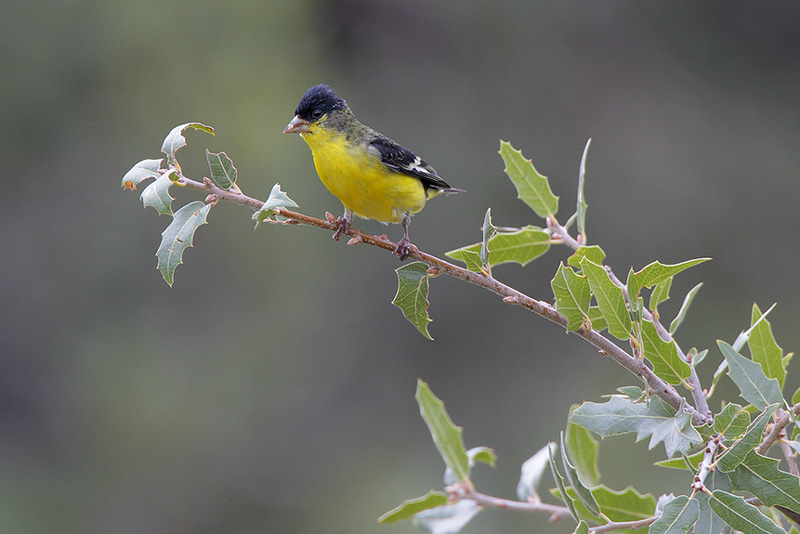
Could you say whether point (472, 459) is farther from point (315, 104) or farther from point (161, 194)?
point (315, 104)

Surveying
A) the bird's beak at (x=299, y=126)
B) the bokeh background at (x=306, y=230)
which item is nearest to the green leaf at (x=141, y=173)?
the bird's beak at (x=299, y=126)

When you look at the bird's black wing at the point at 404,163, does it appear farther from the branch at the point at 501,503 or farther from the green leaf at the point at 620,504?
the green leaf at the point at 620,504

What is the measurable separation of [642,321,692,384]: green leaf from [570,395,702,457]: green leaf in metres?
0.08

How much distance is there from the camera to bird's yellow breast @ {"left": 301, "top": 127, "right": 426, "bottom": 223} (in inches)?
111

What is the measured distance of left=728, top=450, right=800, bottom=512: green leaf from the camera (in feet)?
3.81

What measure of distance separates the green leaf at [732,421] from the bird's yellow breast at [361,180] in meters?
1.79

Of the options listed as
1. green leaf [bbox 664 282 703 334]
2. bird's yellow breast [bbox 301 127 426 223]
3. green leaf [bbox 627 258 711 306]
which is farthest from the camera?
bird's yellow breast [bbox 301 127 426 223]

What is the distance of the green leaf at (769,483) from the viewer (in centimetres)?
116

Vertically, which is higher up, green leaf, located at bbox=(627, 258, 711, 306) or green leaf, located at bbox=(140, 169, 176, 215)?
green leaf, located at bbox=(140, 169, 176, 215)

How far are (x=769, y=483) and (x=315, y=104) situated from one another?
7.41ft

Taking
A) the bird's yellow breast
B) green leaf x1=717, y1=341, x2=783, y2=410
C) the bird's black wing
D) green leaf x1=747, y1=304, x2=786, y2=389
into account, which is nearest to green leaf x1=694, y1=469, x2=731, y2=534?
green leaf x1=717, y1=341, x2=783, y2=410

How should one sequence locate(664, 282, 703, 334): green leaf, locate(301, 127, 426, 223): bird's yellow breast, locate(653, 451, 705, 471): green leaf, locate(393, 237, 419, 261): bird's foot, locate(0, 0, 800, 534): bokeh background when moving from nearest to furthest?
locate(653, 451, 705, 471): green leaf
locate(664, 282, 703, 334): green leaf
locate(393, 237, 419, 261): bird's foot
locate(301, 127, 426, 223): bird's yellow breast
locate(0, 0, 800, 534): bokeh background

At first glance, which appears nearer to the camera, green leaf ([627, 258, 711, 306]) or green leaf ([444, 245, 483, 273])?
green leaf ([627, 258, 711, 306])

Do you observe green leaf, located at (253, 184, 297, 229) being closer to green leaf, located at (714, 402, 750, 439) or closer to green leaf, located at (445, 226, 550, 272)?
green leaf, located at (445, 226, 550, 272)
